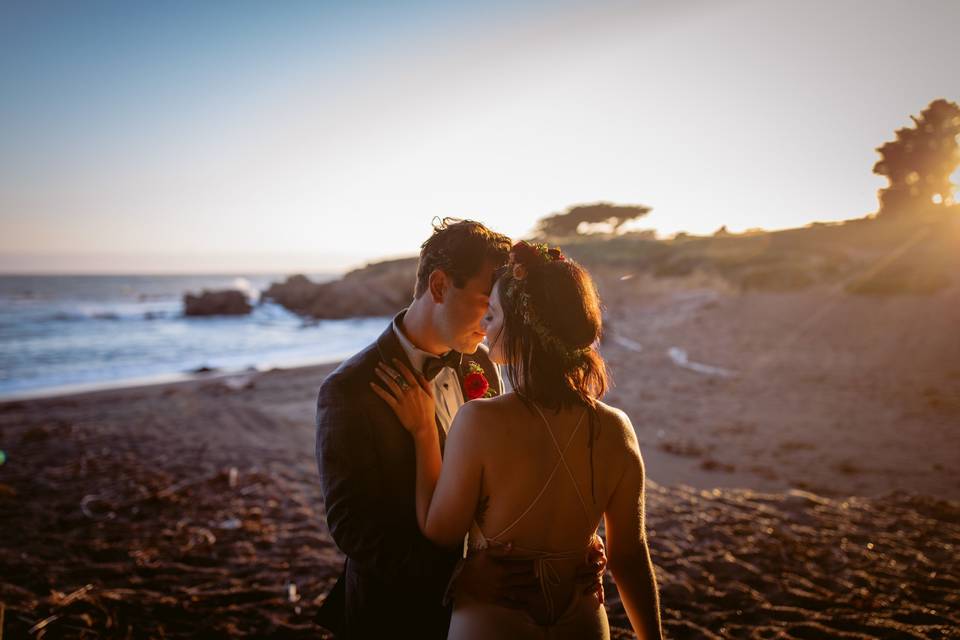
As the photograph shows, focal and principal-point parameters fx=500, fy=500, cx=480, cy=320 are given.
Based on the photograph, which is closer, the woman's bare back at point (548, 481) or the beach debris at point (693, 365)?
the woman's bare back at point (548, 481)

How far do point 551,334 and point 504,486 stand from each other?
548 mm

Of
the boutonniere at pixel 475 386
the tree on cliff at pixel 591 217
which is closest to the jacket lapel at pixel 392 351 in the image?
the boutonniere at pixel 475 386

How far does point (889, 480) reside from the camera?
6.92m

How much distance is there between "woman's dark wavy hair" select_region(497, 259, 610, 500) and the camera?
5.65ft

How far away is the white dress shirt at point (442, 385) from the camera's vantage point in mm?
2258

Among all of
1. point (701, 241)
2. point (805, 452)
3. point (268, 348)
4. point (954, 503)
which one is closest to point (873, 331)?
point (805, 452)

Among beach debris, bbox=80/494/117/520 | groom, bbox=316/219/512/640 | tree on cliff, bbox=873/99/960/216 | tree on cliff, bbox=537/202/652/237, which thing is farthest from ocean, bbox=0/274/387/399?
tree on cliff, bbox=537/202/652/237

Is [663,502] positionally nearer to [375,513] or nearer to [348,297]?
[375,513]

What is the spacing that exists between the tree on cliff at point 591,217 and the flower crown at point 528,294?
160 ft

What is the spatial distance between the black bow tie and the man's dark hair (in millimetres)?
342

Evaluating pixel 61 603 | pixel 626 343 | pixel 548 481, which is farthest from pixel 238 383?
pixel 548 481

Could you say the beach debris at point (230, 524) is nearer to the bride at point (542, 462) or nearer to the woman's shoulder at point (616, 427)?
the bride at point (542, 462)

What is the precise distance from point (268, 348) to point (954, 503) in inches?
839

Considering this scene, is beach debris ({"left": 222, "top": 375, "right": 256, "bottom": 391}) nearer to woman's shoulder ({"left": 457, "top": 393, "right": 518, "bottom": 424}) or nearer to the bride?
the bride
